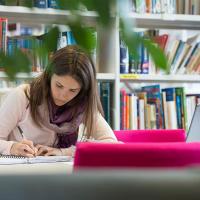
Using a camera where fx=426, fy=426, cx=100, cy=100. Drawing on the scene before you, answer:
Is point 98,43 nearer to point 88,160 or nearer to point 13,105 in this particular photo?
point 88,160

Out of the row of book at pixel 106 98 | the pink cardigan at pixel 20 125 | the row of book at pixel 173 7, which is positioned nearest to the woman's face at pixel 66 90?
the pink cardigan at pixel 20 125

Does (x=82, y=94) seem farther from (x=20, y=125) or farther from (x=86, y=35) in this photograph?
(x=86, y=35)

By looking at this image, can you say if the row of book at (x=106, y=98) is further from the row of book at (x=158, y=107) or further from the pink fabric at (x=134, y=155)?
the pink fabric at (x=134, y=155)

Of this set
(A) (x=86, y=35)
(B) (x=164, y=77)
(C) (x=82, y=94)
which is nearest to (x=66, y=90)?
(C) (x=82, y=94)

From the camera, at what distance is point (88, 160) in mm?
713

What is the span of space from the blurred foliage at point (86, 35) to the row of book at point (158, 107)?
2196 millimetres

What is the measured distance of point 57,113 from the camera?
1969 millimetres

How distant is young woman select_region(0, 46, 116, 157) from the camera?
1.84 metres

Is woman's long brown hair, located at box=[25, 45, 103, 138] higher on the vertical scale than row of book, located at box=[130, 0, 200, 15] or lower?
lower

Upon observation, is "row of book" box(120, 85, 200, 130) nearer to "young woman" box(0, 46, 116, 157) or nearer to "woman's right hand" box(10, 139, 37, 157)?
"young woman" box(0, 46, 116, 157)

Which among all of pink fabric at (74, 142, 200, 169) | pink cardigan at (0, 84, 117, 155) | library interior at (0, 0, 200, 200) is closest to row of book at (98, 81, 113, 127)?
library interior at (0, 0, 200, 200)

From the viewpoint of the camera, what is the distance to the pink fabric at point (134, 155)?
714 mm

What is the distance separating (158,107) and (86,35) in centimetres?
229

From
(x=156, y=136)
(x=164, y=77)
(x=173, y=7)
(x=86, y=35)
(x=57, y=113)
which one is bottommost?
(x=156, y=136)
